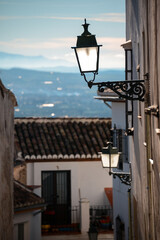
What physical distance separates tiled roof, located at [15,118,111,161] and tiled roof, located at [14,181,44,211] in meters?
5.24

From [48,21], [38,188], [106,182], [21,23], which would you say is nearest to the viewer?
[38,188]

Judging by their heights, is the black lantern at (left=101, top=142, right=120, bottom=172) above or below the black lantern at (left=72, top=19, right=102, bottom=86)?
below

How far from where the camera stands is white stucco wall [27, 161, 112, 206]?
73.2 ft

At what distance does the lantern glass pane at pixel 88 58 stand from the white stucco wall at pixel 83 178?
49.6 ft

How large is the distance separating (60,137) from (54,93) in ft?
272

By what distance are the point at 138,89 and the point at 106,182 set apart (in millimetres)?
15131

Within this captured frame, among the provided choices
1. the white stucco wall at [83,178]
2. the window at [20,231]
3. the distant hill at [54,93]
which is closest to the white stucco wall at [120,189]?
the window at [20,231]

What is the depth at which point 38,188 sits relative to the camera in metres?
21.4

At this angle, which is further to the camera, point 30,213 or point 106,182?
point 106,182

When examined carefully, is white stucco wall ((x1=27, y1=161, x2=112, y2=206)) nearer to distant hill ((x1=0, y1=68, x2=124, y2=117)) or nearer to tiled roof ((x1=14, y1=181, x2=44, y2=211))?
tiled roof ((x1=14, y1=181, x2=44, y2=211))

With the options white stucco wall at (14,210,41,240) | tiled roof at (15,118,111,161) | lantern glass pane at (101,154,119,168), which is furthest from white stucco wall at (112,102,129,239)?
tiled roof at (15,118,111,161)

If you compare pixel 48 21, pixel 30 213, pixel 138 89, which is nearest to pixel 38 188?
pixel 30 213

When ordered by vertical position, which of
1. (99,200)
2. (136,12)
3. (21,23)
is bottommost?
(99,200)

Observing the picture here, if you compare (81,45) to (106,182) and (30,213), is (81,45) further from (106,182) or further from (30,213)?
(106,182)
